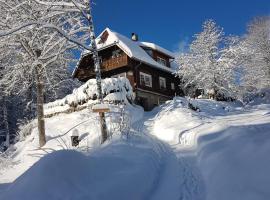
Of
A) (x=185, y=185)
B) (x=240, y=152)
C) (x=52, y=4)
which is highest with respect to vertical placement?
(x=52, y=4)

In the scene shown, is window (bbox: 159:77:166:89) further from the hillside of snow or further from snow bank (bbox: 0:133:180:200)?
snow bank (bbox: 0:133:180:200)

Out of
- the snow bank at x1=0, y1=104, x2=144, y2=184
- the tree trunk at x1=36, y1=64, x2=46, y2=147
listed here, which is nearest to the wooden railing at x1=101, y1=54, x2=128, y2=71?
the snow bank at x1=0, y1=104, x2=144, y2=184

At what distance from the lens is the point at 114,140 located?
13453mm

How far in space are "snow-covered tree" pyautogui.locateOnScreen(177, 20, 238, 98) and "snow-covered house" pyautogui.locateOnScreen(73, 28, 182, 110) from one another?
2534mm

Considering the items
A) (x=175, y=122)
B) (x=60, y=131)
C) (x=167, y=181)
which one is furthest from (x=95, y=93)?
(x=167, y=181)

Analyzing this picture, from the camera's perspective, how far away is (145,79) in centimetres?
3972

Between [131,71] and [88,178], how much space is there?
29685 millimetres

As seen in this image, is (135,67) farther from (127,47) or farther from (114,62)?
(127,47)

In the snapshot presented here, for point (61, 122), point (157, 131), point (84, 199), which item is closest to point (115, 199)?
point (84, 199)

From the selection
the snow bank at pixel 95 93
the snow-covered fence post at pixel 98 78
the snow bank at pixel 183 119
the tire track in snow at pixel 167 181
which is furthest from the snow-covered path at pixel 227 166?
the snow bank at pixel 95 93

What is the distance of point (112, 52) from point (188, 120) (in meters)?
17.1

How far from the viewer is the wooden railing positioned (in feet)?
122

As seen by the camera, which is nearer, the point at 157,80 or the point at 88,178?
the point at 88,178

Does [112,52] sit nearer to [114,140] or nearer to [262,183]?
[114,140]
